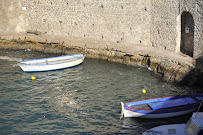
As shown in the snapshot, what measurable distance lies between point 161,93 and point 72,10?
47.3 ft

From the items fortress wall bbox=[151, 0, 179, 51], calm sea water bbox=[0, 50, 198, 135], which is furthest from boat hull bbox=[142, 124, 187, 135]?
fortress wall bbox=[151, 0, 179, 51]

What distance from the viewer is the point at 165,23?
23.0m

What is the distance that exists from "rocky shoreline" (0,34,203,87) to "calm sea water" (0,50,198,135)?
2.34ft

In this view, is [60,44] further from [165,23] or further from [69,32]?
[165,23]

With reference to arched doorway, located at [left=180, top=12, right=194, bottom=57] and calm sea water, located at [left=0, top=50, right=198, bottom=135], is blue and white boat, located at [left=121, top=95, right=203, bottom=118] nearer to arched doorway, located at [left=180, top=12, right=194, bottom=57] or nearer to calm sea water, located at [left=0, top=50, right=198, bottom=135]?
calm sea water, located at [left=0, top=50, right=198, bottom=135]

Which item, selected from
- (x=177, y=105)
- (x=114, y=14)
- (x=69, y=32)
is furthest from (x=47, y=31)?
(x=177, y=105)

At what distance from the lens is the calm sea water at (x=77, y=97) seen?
1504 cm

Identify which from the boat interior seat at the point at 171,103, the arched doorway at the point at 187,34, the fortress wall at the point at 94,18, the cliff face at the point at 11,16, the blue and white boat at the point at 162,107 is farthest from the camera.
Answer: the cliff face at the point at 11,16

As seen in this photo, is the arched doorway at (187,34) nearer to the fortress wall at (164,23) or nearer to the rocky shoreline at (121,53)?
the fortress wall at (164,23)

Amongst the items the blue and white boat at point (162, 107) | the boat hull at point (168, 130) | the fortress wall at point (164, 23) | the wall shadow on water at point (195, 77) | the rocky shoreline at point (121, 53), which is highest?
the fortress wall at point (164, 23)

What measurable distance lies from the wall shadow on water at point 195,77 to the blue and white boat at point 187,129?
247 inches

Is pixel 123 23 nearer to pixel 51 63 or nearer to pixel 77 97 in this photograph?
pixel 51 63

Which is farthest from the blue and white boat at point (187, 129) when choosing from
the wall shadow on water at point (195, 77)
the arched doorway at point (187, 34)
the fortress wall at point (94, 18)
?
the fortress wall at point (94, 18)

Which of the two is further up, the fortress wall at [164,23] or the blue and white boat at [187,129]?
the fortress wall at [164,23]
